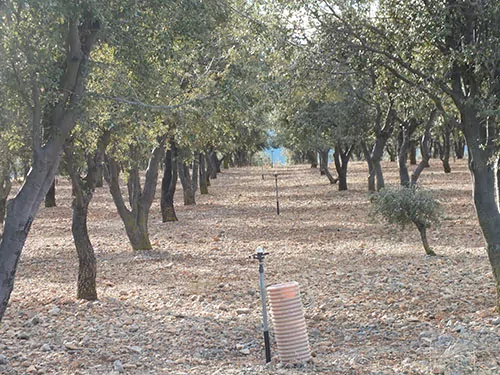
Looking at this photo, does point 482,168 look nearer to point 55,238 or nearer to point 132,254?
→ point 132,254

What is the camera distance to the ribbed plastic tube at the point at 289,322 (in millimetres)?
7418

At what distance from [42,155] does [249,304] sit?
4.86 metres

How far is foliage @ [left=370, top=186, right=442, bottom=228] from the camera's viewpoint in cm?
1356

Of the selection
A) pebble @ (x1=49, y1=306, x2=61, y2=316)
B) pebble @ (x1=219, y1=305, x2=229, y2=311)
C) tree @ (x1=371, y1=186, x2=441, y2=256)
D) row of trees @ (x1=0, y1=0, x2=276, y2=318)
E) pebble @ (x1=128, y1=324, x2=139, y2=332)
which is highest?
row of trees @ (x1=0, y1=0, x2=276, y2=318)

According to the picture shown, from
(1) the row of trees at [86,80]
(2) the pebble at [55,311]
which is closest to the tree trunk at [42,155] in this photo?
→ (1) the row of trees at [86,80]

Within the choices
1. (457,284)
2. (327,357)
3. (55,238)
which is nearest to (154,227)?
(55,238)

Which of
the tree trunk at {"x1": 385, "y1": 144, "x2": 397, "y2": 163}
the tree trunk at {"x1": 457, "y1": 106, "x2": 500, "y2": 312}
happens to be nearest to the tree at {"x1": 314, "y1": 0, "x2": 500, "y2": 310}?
the tree trunk at {"x1": 457, "y1": 106, "x2": 500, "y2": 312}

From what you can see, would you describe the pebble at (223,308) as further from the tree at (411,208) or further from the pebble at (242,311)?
the tree at (411,208)

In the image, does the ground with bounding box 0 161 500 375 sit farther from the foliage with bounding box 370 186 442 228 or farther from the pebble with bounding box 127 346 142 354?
the foliage with bounding box 370 186 442 228

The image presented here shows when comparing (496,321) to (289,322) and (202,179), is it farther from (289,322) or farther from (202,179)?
(202,179)

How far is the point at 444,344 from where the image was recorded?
7.79 m

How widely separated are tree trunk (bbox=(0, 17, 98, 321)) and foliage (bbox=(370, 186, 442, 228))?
796 centimetres

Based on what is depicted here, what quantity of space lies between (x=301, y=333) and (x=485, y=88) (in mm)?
4123

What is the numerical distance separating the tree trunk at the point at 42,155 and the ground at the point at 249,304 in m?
1.49
